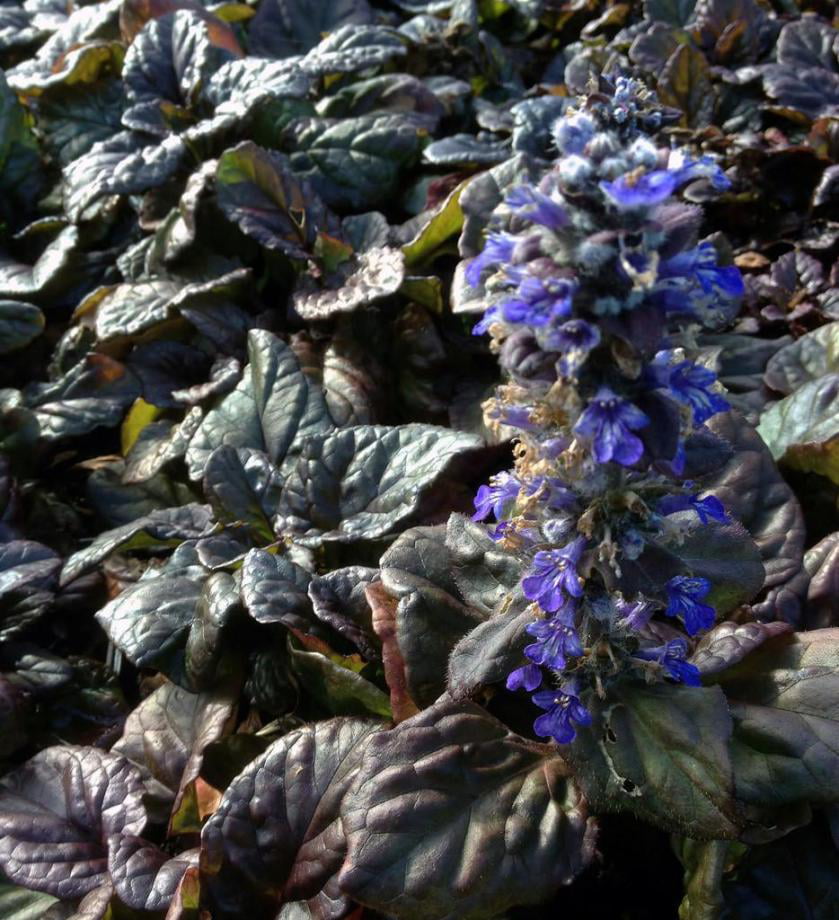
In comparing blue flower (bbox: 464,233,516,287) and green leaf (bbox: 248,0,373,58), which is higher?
blue flower (bbox: 464,233,516,287)

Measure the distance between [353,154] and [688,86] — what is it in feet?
4.09

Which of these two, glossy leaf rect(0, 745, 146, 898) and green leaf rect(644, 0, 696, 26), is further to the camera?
green leaf rect(644, 0, 696, 26)

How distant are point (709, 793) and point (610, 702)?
9.0 inches

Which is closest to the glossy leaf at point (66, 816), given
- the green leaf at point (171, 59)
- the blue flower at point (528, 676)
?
the blue flower at point (528, 676)

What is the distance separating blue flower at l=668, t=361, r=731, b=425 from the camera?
4.33 ft

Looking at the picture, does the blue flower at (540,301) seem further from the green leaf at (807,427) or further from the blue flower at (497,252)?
the green leaf at (807,427)

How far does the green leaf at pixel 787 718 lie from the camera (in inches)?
61.4

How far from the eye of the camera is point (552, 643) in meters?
1.50

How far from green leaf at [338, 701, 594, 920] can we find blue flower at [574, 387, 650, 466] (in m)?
0.67

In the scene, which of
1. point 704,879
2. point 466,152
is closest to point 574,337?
point 704,879

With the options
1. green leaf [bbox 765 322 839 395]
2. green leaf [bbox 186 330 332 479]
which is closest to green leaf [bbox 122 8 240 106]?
green leaf [bbox 186 330 332 479]

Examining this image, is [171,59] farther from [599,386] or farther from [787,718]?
[787,718]

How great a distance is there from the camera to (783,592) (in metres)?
1.97

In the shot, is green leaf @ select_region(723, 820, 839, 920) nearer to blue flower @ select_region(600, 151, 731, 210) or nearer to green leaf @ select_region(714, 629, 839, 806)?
green leaf @ select_region(714, 629, 839, 806)
